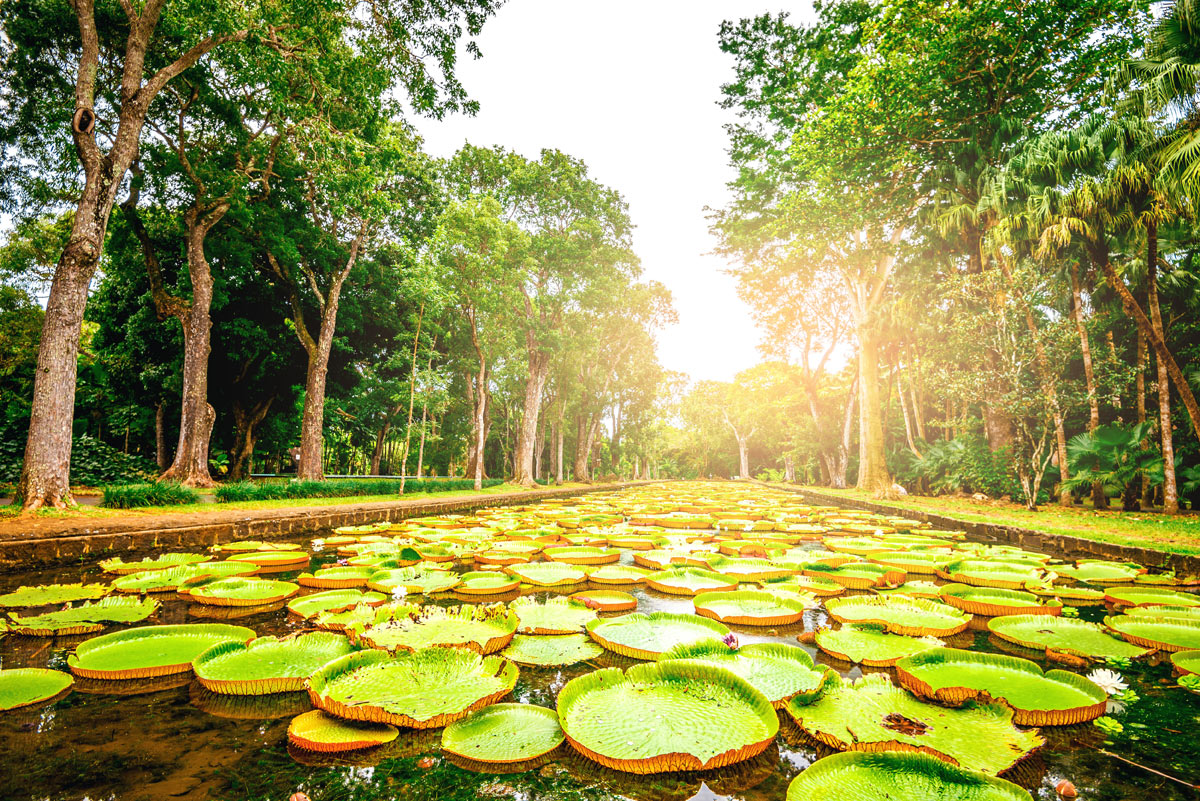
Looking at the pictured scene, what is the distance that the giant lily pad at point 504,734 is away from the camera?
3.83 ft

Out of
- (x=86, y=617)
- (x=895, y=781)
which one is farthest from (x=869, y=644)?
(x=86, y=617)

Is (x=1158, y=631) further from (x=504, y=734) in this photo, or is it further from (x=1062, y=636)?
(x=504, y=734)

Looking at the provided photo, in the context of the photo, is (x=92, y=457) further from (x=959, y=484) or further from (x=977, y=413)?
(x=977, y=413)

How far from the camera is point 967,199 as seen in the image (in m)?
10.5

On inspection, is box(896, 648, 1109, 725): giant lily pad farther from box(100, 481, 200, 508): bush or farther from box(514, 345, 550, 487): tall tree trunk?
box(514, 345, 550, 487): tall tree trunk

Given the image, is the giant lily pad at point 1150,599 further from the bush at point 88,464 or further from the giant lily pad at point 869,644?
the bush at point 88,464

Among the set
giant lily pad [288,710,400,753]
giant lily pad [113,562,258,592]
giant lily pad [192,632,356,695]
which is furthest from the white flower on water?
giant lily pad [113,562,258,592]

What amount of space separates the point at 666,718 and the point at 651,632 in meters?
0.78

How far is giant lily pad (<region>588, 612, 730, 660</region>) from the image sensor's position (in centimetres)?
187

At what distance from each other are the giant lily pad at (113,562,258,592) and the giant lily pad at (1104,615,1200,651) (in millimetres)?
4893

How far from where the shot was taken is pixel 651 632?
6.78 feet

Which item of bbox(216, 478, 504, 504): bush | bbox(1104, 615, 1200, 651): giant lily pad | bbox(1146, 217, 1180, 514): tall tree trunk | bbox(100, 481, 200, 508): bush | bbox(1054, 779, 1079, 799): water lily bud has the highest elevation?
bbox(1146, 217, 1180, 514): tall tree trunk

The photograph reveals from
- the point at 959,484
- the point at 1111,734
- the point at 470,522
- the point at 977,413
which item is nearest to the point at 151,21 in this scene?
the point at 470,522

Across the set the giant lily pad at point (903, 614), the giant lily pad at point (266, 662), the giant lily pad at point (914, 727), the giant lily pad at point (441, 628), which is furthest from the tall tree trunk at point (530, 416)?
the giant lily pad at point (914, 727)
